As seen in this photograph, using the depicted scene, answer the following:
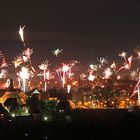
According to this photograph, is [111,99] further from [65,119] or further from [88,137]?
[88,137]

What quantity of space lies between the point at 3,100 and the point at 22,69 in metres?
20.3

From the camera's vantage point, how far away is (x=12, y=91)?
11650cm

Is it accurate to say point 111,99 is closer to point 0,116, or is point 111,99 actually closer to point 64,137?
point 0,116

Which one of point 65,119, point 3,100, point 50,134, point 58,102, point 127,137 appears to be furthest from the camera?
point 3,100

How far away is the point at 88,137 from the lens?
6009 centimetres

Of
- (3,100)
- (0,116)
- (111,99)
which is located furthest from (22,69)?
(111,99)

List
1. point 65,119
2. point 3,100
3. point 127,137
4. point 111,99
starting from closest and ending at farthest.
Result: point 127,137 → point 65,119 → point 3,100 → point 111,99

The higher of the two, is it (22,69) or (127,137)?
(22,69)

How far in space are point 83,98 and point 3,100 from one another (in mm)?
63157

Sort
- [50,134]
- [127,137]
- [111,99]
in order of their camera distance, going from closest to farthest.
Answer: [127,137]
[50,134]
[111,99]

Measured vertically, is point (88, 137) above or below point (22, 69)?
below

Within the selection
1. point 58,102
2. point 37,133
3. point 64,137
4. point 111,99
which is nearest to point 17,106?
point 58,102

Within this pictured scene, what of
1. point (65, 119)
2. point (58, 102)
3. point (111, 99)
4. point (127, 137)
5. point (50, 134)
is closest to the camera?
point (127, 137)

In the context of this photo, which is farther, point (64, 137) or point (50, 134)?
point (50, 134)
